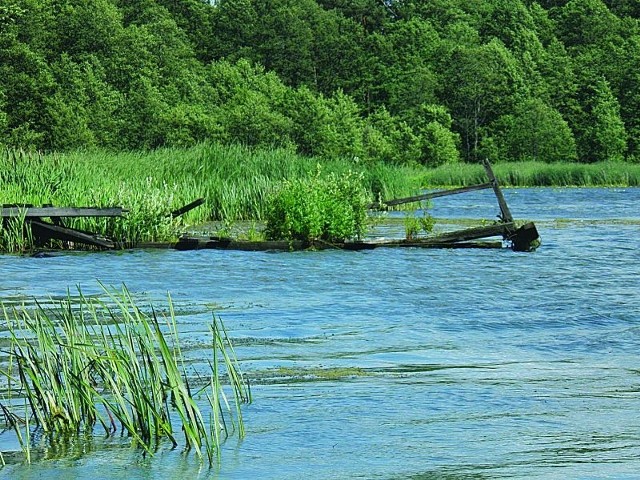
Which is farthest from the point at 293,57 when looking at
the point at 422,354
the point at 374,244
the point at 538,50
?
the point at 422,354

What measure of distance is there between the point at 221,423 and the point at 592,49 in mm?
111159

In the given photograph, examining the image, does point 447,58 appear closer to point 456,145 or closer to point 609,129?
point 456,145

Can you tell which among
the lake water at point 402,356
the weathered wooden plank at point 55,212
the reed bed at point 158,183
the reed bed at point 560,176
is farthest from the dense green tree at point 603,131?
the weathered wooden plank at point 55,212

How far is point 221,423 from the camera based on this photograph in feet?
25.9

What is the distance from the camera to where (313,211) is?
21.4 m

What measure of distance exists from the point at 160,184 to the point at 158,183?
17 cm

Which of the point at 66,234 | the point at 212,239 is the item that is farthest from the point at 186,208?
the point at 66,234

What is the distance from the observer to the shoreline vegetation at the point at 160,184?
72.4ft

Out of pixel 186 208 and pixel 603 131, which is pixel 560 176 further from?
pixel 603 131

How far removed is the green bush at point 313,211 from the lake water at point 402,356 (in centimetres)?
73

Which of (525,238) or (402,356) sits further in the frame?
(525,238)

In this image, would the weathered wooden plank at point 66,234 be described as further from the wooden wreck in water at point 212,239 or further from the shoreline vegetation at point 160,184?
the shoreline vegetation at point 160,184

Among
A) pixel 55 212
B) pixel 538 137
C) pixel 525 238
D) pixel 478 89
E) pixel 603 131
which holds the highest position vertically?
pixel 478 89

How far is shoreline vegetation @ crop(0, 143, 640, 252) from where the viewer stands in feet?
72.4
